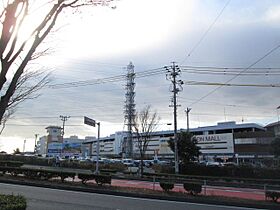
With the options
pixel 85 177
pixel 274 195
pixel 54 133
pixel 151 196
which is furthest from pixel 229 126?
pixel 151 196

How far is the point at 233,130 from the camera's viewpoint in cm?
8775

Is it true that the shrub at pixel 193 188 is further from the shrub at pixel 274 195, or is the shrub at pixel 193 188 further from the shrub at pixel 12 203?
the shrub at pixel 12 203

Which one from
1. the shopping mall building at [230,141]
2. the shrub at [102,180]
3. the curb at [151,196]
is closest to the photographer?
the curb at [151,196]

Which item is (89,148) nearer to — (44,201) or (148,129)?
(148,129)

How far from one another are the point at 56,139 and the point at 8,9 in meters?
123

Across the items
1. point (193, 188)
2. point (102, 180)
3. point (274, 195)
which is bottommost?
point (274, 195)

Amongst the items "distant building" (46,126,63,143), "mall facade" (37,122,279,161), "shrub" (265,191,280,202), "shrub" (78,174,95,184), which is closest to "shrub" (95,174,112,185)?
"shrub" (78,174,95,184)

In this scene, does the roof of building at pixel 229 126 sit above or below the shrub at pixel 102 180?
above

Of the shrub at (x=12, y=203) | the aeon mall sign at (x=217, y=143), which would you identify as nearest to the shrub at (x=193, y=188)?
the shrub at (x=12, y=203)

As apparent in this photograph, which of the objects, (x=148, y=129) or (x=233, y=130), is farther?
(x=233, y=130)

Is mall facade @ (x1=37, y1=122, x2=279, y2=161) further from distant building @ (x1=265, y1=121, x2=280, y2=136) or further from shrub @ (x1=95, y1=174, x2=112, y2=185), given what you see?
shrub @ (x1=95, y1=174, x2=112, y2=185)

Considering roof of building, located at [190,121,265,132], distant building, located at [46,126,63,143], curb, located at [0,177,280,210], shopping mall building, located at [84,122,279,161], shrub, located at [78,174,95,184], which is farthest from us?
distant building, located at [46,126,63,143]

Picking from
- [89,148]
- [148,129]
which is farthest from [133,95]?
[89,148]

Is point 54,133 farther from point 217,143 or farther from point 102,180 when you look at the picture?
point 102,180
